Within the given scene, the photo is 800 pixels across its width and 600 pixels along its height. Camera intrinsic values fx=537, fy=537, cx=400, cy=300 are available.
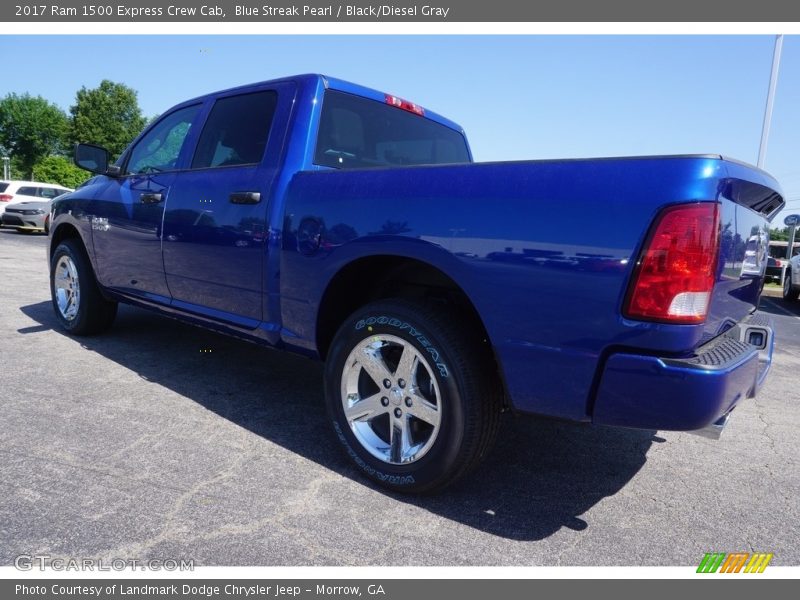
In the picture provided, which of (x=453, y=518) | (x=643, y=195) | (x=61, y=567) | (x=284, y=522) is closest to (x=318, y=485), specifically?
(x=284, y=522)

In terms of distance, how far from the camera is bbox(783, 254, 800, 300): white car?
34.9 ft

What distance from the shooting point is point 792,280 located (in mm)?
10773

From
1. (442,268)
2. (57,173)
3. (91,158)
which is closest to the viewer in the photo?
(442,268)

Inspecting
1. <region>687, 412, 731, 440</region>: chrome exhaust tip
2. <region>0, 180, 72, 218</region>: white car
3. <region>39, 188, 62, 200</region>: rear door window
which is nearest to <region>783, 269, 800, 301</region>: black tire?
<region>687, 412, 731, 440</region>: chrome exhaust tip

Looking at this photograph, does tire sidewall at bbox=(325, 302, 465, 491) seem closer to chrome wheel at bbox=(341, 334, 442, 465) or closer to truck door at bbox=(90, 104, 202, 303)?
chrome wheel at bbox=(341, 334, 442, 465)

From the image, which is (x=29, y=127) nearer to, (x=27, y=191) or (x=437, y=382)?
(x=27, y=191)

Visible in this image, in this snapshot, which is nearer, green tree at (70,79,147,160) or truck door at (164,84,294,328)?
truck door at (164,84,294,328)

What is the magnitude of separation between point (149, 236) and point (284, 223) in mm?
1435

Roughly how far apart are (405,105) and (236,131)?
1.09 meters

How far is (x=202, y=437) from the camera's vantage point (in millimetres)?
2779

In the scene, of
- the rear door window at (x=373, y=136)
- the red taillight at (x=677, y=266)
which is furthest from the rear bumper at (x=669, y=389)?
the rear door window at (x=373, y=136)

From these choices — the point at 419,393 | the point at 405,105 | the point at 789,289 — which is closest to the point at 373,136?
the point at 405,105

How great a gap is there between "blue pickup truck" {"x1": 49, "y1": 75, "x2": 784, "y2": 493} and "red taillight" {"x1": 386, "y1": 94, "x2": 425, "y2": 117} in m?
0.02

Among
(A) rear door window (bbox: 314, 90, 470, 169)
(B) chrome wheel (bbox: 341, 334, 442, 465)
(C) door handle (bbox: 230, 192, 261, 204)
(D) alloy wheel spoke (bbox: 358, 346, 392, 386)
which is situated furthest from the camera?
(A) rear door window (bbox: 314, 90, 470, 169)
